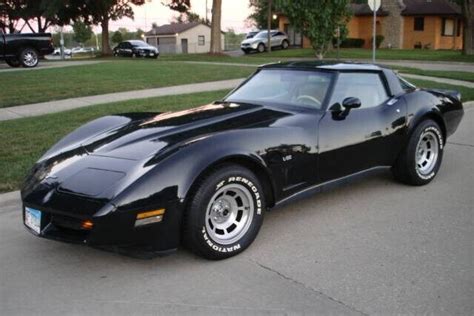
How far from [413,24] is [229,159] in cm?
4357

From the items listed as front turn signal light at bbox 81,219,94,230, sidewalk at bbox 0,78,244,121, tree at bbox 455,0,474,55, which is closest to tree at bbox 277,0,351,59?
sidewalk at bbox 0,78,244,121

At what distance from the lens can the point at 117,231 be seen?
3.46 m

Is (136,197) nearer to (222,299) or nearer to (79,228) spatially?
(79,228)

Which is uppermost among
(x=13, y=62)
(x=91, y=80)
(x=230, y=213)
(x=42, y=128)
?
(x=13, y=62)

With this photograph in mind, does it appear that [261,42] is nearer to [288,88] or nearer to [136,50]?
[136,50]

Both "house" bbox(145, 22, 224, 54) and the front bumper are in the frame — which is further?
"house" bbox(145, 22, 224, 54)

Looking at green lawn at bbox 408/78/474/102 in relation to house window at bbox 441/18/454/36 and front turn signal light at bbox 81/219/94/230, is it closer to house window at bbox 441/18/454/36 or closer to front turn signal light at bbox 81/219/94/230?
front turn signal light at bbox 81/219/94/230

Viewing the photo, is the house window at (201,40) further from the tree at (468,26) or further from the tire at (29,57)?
the tire at (29,57)

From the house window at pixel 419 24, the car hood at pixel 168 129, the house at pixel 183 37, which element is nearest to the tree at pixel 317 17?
the car hood at pixel 168 129

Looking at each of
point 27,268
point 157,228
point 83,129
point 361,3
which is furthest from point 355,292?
point 361,3

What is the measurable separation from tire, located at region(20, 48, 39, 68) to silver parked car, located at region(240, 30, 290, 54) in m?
22.0

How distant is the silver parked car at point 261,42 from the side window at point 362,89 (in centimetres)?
3633

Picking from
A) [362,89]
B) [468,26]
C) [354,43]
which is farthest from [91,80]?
[354,43]

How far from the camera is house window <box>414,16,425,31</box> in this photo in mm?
43250
